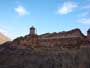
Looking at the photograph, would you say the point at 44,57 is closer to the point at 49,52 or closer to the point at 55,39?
the point at 49,52

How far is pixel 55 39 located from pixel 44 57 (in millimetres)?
2295

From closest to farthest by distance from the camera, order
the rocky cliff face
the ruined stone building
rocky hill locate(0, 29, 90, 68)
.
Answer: the rocky cliff face → rocky hill locate(0, 29, 90, 68) → the ruined stone building

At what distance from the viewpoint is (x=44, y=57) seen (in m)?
20.2

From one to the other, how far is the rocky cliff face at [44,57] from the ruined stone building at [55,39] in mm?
649

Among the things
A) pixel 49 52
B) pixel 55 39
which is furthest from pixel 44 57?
pixel 55 39

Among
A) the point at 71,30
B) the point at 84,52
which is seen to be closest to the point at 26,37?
the point at 71,30

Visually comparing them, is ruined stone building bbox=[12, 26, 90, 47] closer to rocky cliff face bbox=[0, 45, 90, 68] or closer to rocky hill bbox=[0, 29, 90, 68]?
rocky hill bbox=[0, 29, 90, 68]

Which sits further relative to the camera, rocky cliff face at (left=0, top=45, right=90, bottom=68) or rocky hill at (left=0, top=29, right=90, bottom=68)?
rocky hill at (left=0, top=29, right=90, bottom=68)

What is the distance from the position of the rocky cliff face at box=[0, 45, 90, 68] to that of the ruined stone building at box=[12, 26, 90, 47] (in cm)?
65

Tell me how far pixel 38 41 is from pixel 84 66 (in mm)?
6100

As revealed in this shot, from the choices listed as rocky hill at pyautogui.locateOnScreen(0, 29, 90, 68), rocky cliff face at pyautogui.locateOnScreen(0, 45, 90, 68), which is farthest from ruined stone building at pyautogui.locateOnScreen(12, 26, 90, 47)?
rocky cliff face at pyautogui.locateOnScreen(0, 45, 90, 68)

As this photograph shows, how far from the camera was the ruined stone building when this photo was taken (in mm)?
19708

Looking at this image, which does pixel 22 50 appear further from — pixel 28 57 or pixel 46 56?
pixel 46 56

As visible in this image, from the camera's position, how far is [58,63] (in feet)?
62.6
